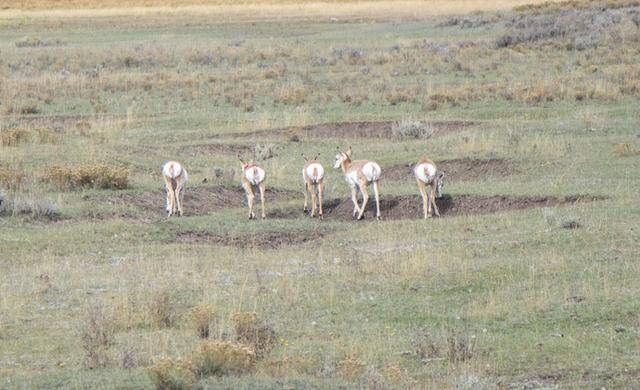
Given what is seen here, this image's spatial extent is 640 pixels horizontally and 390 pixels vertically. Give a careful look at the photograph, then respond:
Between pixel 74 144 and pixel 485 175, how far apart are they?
32.2 ft

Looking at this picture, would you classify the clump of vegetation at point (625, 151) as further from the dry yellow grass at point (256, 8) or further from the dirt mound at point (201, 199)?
the dry yellow grass at point (256, 8)

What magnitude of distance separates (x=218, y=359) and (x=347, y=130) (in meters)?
22.3

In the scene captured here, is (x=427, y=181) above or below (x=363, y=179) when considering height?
below

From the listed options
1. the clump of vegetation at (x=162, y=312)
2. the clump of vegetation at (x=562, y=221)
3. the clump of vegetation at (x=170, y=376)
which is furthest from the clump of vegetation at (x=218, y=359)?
the clump of vegetation at (x=562, y=221)

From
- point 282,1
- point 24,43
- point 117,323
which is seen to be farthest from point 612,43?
point 282,1

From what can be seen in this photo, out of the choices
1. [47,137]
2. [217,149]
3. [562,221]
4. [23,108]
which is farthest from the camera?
[23,108]

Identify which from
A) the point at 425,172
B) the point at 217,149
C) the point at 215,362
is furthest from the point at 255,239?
the point at 217,149

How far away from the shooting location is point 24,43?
6675 cm

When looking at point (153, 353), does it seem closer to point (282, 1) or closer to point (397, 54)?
point (397, 54)

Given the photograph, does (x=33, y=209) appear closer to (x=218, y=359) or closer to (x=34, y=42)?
(x=218, y=359)

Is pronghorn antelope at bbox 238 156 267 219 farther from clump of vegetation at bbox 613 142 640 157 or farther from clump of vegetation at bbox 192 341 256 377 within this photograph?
clump of vegetation at bbox 192 341 256 377

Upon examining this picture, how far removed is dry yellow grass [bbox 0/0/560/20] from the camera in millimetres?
88188

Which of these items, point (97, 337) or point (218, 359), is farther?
point (97, 337)

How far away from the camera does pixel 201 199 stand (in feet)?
76.0
